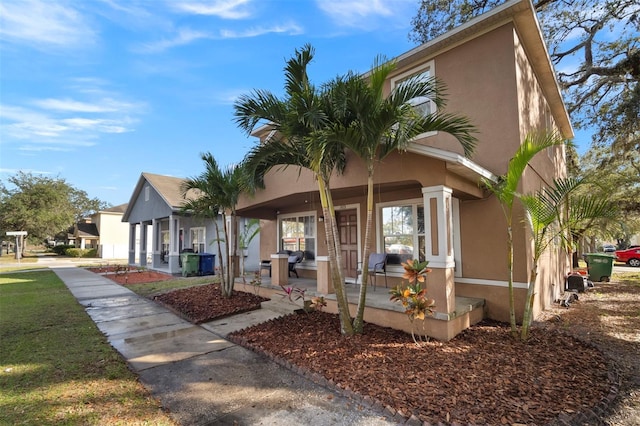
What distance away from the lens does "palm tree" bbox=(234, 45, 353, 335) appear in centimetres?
484

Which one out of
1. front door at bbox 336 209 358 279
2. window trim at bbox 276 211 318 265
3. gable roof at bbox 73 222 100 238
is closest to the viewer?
front door at bbox 336 209 358 279

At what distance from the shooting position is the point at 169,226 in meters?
18.0

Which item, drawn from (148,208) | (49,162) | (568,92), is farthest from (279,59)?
(49,162)

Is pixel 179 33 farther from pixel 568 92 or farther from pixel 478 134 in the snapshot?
pixel 568 92

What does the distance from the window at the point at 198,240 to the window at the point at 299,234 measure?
28.9 ft

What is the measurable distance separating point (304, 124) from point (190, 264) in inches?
494

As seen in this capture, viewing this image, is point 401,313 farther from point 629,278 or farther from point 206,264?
point 629,278

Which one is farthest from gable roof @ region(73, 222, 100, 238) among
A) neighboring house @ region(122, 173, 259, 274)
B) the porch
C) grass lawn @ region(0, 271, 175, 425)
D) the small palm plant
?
the small palm plant

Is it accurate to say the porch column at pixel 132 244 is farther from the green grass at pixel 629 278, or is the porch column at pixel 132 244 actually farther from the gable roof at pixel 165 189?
the green grass at pixel 629 278

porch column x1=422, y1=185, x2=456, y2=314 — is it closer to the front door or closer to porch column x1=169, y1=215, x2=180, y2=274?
the front door

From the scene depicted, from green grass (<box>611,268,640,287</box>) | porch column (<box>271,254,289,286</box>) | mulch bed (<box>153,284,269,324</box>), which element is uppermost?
porch column (<box>271,254,289,286</box>)

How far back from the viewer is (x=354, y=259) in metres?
9.12

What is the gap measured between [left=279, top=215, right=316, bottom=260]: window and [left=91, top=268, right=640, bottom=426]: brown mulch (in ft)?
13.0

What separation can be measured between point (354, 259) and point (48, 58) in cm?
1130
